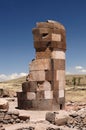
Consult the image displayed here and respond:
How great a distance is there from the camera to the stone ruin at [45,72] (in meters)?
17.9

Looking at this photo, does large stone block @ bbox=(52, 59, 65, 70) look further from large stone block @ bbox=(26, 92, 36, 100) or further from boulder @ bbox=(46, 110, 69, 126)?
boulder @ bbox=(46, 110, 69, 126)

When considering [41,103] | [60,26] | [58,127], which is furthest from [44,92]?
[58,127]

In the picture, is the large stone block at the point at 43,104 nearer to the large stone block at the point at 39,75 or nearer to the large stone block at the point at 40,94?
the large stone block at the point at 40,94

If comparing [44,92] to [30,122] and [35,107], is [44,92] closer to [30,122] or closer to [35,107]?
[35,107]

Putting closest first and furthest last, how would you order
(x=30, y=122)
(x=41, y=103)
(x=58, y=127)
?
(x=58, y=127) < (x=30, y=122) < (x=41, y=103)

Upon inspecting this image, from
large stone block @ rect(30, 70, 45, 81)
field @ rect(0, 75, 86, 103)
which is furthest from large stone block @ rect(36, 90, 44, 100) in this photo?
field @ rect(0, 75, 86, 103)

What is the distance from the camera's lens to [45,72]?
1798 cm

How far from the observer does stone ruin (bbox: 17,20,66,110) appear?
58.6 feet

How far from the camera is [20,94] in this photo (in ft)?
60.7

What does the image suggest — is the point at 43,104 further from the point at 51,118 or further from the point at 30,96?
the point at 51,118

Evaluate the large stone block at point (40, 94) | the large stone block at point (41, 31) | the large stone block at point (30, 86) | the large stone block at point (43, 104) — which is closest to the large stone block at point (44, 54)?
the large stone block at point (41, 31)

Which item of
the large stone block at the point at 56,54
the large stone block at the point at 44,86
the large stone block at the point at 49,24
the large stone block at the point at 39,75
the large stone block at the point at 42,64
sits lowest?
the large stone block at the point at 44,86

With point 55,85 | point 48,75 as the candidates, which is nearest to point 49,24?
point 48,75

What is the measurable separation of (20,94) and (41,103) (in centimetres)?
149
